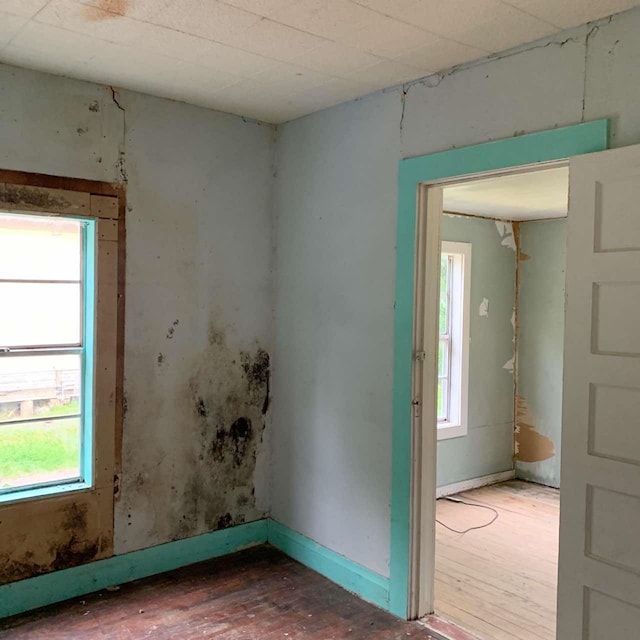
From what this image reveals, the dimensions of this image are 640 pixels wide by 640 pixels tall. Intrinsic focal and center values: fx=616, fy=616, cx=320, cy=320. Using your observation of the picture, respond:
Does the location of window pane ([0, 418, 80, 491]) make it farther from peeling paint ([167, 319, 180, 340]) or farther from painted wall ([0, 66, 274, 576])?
peeling paint ([167, 319, 180, 340])

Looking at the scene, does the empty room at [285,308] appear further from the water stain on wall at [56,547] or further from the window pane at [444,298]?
the window pane at [444,298]

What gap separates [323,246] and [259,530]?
1824 millimetres

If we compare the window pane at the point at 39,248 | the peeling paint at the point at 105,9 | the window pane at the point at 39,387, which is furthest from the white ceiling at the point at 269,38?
the window pane at the point at 39,387

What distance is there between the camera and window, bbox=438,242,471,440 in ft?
18.2

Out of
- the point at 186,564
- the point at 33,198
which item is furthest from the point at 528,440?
the point at 33,198

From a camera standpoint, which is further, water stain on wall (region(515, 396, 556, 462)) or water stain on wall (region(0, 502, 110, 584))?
water stain on wall (region(515, 396, 556, 462))

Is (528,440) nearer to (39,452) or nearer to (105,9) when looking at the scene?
(39,452)

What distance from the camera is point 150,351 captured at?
3.39 m

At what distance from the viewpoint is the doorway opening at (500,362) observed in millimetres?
4938

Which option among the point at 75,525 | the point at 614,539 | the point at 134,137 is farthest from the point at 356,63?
the point at 75,525

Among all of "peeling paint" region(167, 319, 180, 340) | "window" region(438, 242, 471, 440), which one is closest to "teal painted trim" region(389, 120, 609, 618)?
"peeling paint" region(167, 319, 180, 340)

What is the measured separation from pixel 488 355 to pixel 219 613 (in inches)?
143

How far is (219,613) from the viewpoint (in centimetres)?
303

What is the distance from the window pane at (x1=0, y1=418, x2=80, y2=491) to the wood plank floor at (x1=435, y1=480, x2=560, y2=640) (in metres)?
2.07
